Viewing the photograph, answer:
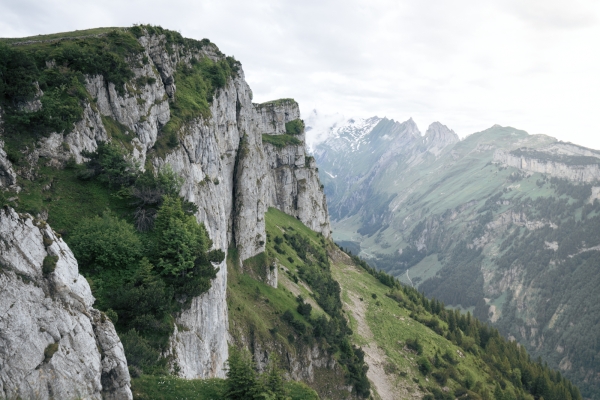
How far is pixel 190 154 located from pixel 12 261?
110 feet

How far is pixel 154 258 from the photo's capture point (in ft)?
96.8

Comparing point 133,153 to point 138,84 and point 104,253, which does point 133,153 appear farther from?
point 104,253

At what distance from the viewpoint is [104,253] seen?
26969 mm

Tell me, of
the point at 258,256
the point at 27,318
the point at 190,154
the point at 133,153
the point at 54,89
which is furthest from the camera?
the point at 258,256

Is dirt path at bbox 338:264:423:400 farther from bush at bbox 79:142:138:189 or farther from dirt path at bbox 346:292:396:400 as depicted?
bush at bbox 79:142:138:189

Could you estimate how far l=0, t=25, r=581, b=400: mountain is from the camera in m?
18.9

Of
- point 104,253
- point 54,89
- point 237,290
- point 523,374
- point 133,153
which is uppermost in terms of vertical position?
Result: point 54,89

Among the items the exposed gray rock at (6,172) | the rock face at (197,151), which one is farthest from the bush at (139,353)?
the exposed gray rock at (6,172)

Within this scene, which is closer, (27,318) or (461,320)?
(27,318)

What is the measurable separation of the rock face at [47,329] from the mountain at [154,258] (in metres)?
0.07

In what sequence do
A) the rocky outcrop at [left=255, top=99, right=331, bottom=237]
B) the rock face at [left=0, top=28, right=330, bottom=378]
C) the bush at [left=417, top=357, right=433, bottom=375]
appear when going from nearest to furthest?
the rock face at [left=0, top=28, right=330, bottom=378], the bush at [left=417, top=357, right=433, bottom=375], the rocky outcrop at [left=255, top=99, right=331, bottom=237]

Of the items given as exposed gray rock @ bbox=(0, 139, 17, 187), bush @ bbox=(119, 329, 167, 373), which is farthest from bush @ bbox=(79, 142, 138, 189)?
bush @ bbox=(119, 329, 167, 373)

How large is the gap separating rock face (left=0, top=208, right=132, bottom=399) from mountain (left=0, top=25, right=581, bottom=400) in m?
0.07

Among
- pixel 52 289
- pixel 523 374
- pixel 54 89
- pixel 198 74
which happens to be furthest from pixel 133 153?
pixel 523 374
